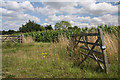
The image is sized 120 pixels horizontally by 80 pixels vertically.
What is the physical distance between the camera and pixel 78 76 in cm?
317

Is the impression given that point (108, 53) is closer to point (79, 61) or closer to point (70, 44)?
point (79, 61)

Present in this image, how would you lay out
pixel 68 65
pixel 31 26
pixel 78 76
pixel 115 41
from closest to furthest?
pixel 78 76
pixel 68 65
pixel 115 41
pixel 31 26

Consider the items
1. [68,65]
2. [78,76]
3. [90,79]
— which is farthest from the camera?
[68,65]

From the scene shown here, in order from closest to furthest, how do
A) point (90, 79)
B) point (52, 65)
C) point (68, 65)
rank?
1. point (90, 79)
2. point (68, 65)
3. point (52, 65)

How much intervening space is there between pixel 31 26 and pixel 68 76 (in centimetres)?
4757

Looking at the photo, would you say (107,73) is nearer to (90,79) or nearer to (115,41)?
(90,79)

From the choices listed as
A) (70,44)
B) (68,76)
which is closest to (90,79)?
(68,76)

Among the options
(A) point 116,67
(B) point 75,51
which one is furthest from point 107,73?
(B) point 75,51

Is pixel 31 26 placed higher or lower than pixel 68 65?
higher

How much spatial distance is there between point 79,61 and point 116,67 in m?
1.38

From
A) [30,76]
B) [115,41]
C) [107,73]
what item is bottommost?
[30,76]

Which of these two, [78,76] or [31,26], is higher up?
[31,26]

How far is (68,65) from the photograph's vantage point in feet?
13.0

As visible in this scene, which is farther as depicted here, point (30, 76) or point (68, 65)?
point (68, 65)
